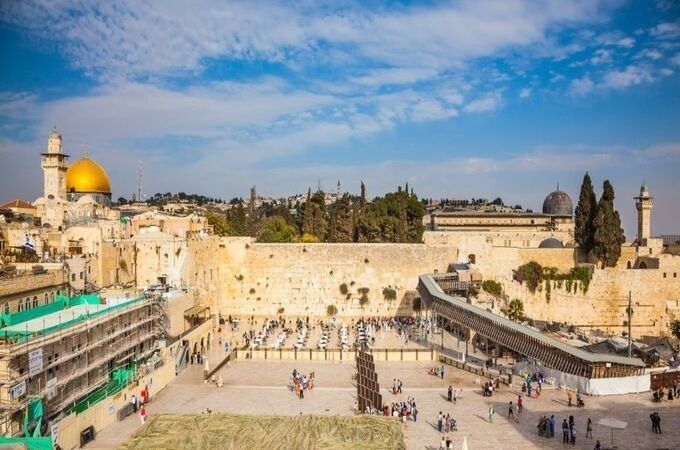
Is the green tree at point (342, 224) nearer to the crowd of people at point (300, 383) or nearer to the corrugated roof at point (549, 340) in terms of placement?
the corrugated roof at point (549, 340)

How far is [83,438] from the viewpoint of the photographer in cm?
1420

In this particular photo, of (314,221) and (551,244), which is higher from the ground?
(314,221)

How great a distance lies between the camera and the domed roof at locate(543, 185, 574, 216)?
51.7 m

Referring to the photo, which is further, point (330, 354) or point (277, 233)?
point (277, 233)

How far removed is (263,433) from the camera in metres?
10.9

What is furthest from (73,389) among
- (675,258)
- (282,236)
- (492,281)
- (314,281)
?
(675,258)

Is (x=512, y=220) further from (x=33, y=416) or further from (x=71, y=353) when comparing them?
(x=33, y=416)

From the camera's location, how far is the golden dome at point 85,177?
37.4m

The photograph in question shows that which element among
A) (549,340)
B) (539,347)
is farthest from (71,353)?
(549,340)

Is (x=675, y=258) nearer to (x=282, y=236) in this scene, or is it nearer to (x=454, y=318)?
(x=454, y=318)

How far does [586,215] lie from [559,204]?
17926mm

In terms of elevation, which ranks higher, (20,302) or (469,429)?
(20,302)

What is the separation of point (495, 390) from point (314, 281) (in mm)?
16424

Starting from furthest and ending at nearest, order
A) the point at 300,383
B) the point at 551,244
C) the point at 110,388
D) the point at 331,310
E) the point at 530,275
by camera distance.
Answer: the point at 551,244
the point at 331,310
the point at 530,275
the point at 300,383
the point at 110,388
